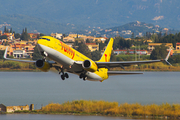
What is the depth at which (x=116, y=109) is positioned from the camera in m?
77.5

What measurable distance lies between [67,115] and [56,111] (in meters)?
4.76

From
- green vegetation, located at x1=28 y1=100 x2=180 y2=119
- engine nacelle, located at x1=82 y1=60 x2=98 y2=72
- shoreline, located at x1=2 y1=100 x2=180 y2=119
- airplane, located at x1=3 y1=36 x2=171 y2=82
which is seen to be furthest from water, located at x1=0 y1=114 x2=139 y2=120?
engine nacelle, located at x1=82 y1=60 x2=98 y2=72

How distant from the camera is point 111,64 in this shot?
173ft

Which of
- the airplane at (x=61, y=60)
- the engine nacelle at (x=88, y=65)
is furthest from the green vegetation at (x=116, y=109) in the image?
the engine nacelle at (x=88, y=65)

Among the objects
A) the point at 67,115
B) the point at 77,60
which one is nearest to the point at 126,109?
the point at 67,115

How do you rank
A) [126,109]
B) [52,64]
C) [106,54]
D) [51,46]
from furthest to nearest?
[126,109] < [106,54] < [52,64] < [51,46]

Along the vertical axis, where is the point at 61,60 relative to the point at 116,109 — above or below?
above

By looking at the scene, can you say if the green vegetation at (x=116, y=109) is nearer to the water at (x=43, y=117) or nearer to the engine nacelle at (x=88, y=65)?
the water at (x=43, y=117)

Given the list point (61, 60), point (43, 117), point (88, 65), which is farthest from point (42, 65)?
point (43, 117)

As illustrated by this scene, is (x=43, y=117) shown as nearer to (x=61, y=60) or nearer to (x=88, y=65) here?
(x=88, y=65)

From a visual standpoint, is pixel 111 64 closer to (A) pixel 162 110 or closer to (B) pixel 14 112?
(A) pixel 162 110

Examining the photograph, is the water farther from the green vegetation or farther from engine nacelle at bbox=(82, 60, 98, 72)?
engine nacelle at bbox=(82, 60, 98, 72)

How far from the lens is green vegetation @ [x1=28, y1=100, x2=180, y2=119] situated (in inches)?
2862

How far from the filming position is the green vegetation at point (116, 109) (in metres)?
72.7
